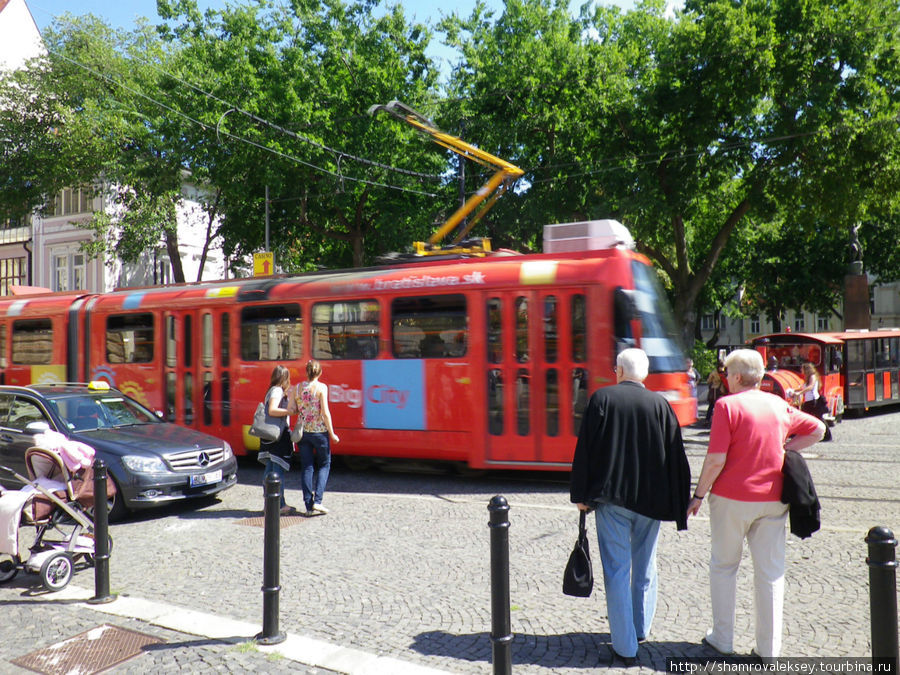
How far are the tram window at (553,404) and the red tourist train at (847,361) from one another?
968cm

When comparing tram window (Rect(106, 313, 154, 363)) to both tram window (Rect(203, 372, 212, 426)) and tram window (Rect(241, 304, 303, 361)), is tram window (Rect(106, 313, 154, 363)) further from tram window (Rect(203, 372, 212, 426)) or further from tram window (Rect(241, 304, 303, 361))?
tram window (Rect(241, 304, 303, 361))

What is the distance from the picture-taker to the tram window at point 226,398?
469 inches

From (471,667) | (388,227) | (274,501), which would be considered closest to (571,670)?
(471,667)

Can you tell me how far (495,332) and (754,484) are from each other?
600 cm

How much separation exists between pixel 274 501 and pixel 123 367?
9.64m

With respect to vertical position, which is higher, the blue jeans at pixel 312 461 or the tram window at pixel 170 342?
the tram window at pixel 170 342

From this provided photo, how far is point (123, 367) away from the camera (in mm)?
13094

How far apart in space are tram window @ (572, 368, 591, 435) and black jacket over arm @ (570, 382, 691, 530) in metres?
5.19

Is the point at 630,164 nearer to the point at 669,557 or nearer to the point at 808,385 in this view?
the point at 808,385

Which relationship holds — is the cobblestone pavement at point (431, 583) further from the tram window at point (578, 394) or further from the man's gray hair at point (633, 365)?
the man's gray hair at point (633, 365)

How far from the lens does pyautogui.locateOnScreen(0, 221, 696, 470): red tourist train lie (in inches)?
371

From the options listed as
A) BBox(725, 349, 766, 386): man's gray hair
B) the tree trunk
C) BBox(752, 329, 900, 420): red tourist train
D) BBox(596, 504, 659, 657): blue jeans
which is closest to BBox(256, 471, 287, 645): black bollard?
BBox(596, 504, 659, 657): blue jeans

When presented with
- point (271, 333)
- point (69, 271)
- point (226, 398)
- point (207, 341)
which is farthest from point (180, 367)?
point (69, 271)

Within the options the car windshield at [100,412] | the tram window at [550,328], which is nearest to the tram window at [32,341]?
the car windshield at [100,412]
